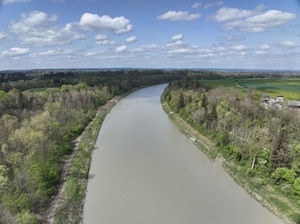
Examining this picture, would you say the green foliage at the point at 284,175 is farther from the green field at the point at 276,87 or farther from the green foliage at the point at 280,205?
the green field at the point at 276,87

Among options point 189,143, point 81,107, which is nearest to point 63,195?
point 189,143

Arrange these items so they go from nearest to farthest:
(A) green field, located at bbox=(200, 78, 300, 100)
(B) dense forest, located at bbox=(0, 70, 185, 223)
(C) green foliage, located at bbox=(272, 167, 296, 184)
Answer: (B) dense forest, located at bbox=(0, 70, 185, 223) → (C) green foliage, located at bbox=(272, 167, 296, 184) → (A) green field, located at bbox=(200, 78, 300, 100)

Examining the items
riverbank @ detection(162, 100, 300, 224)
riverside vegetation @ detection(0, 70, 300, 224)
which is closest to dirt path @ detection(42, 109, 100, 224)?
riverside vegetation @ detection(0, 70, 300, 224)

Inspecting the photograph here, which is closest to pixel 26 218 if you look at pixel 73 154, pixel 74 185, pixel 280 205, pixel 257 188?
pixel 74 185

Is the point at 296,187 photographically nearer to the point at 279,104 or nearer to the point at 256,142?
the point at 256,142

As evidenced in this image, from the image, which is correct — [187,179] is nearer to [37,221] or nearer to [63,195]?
[63,195]

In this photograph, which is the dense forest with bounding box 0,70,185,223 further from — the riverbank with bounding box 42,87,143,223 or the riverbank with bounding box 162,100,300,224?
the riverbank with bounding box 162,100,300,224
